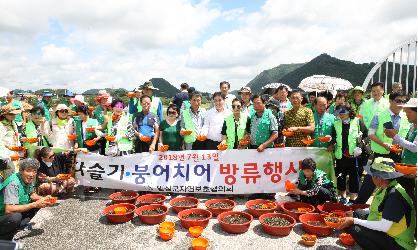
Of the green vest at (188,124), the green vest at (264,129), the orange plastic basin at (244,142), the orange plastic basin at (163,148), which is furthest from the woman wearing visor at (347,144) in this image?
the orange plastic basin at (163,148)

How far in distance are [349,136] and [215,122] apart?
108 inches

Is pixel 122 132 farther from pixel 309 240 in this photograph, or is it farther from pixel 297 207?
pixel 309 240

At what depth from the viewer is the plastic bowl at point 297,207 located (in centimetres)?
557

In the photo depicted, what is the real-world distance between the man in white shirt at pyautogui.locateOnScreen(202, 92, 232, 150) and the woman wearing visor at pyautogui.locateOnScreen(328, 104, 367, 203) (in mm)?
2238

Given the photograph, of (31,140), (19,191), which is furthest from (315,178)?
(31,140)

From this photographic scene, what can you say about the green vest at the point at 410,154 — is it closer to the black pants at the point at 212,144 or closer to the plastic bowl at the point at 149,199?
the black pants at the point at 212,144

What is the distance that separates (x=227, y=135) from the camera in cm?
686

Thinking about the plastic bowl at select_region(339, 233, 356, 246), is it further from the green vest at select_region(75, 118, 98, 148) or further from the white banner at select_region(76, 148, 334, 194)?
the green vest at select_region(75, 118, 98, 148)

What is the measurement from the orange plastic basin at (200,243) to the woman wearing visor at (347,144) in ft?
10.3

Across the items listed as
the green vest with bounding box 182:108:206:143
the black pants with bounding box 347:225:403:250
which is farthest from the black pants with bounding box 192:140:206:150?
the black pants with bounding box 347:225:403:250

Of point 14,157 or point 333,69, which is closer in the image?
point 14,157

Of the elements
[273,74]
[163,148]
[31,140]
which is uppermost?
[273,74]

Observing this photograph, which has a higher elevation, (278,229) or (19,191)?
(19,191)

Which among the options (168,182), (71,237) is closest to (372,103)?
(168,182)
